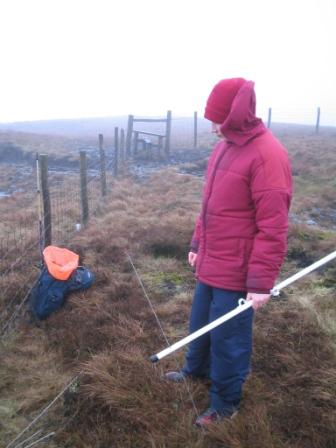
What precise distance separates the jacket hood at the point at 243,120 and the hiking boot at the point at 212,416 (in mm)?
1731

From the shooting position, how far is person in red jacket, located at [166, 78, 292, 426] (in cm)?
229

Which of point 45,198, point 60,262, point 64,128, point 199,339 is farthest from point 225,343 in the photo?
point 64,128

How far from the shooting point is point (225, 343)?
2662mm

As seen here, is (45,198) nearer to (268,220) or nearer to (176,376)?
(176,376)

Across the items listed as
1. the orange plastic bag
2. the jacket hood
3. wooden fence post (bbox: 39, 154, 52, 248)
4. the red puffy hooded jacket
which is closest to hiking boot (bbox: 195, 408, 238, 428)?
the red puffy hooded jacket

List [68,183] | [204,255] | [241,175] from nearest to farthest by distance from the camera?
1. [241,175]
2. [204,255]
3. [68,183]

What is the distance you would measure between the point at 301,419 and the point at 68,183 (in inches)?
438

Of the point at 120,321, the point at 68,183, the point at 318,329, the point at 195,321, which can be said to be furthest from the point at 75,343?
the point at 68,183

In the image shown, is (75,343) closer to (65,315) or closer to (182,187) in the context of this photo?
(65,315)

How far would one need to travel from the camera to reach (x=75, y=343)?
3740 millimetres

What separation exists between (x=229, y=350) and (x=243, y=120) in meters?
1.39

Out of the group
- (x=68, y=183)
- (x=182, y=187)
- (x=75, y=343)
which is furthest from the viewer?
(x=68, y=183)

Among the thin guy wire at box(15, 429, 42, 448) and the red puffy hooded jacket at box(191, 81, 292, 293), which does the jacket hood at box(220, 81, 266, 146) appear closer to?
the red puffy hooded jacket at box(191, 81, 292, 293)

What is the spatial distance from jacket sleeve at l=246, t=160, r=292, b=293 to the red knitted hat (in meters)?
0.39
